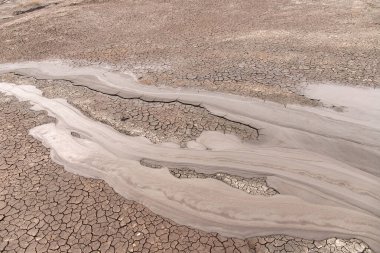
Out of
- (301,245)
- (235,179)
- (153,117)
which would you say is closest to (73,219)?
(235,179)

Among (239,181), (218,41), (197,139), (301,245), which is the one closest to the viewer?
(301,245)

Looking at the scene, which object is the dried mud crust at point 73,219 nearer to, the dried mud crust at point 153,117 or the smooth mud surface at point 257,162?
the smooth mud surface at point 257,162

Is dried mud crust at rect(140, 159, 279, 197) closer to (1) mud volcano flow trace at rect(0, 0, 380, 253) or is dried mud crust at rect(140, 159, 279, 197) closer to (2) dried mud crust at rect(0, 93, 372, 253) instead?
(1) mud volcano flow trace at rect(0, 0, 380, 253)

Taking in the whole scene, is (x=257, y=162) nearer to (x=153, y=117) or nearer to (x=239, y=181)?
(x=239, y=181)

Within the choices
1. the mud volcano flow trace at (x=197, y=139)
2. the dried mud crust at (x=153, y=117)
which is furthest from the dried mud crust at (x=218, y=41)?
the dried mud crust at (x=153, y=117)

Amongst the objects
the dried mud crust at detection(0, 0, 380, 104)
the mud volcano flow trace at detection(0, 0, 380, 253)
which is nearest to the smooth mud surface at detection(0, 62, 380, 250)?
the mud volcano flow trace at detection(0, 0, 380, 253)

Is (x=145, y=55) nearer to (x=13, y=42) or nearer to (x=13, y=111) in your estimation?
(x=13, y=111)
